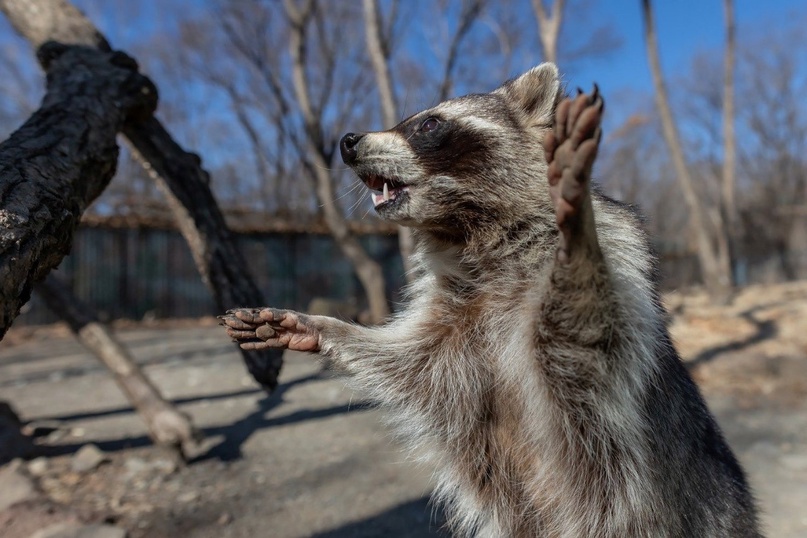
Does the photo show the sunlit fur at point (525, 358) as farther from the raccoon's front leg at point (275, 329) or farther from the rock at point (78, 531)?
the rock at point (78, 531)

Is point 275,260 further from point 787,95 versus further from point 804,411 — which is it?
point 787,95

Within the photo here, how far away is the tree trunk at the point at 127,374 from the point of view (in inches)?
196

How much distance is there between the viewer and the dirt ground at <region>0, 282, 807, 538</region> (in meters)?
3.91

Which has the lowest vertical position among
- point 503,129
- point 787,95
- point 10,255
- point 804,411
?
point 804,411

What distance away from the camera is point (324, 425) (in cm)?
592

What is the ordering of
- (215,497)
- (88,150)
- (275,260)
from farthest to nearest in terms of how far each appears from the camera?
(275,260)
(215,497)
(88,150)

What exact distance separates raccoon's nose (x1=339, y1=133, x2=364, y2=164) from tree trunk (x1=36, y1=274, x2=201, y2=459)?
3507 millimetres

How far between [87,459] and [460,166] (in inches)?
171

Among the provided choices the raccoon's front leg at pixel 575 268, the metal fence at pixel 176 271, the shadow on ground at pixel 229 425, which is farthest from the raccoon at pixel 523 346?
the metal fence at pixel 176 271

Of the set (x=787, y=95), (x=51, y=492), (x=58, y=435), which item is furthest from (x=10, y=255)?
(x=787, y=95)

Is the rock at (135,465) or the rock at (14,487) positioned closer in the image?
the rock at (14,487)

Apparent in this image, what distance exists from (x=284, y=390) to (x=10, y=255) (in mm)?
5670

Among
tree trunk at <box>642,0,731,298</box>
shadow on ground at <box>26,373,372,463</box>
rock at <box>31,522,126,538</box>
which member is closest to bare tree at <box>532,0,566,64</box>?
tree trunk at <box>642,0,731,298</box>

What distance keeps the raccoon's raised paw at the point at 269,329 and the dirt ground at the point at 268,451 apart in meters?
0.71
